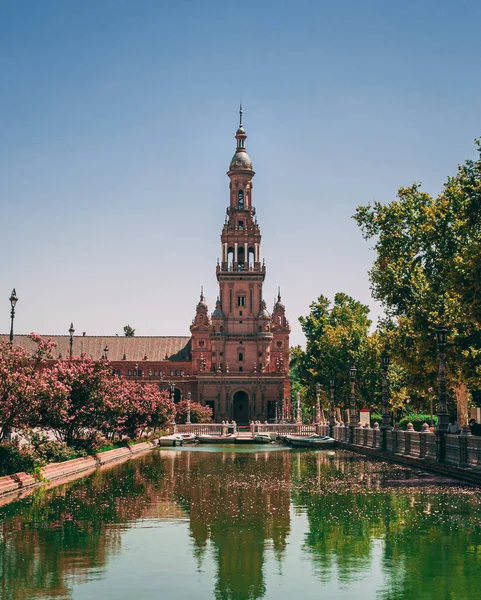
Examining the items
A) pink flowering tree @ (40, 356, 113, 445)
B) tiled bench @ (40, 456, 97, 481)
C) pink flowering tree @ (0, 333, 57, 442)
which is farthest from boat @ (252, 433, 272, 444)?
pink flowering tree @ (0, 333, 57, 442)

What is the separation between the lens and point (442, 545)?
17.2 m

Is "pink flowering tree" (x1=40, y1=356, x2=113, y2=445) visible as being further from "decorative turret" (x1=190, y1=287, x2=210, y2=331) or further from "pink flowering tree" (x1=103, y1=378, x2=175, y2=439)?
"decorative turret" (x1=190, y1=287, x2=210, y2=331)

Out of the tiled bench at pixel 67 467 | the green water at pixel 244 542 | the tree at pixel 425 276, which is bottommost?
the green water at pixel 244 542

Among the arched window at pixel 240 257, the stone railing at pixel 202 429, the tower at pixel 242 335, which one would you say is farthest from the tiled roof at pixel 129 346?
the stone railing at pixel 202 429

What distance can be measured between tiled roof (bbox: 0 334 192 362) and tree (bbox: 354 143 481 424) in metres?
98.3

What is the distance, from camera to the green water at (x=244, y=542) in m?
13.7

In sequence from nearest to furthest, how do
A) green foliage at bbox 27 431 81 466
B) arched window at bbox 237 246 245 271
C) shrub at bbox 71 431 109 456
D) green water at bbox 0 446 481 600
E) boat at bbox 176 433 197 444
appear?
green water at bbox 0 446 481 600, green foliage at bbox 27 431 81 466, shrub at bbox 71 431 109 456, boat at bbox 176 433 197 444, arched window at bbox 237 246 245 271

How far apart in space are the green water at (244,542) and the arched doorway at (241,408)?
108 m

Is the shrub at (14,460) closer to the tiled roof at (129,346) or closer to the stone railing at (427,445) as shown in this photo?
the stone railing at (427,445)

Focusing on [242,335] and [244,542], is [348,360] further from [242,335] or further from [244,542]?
[244,542]

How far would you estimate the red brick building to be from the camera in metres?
136

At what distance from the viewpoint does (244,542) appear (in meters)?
17.8

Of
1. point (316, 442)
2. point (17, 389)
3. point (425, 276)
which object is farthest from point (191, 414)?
point (17, 389)

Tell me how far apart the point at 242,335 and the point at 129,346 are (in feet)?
86.2
